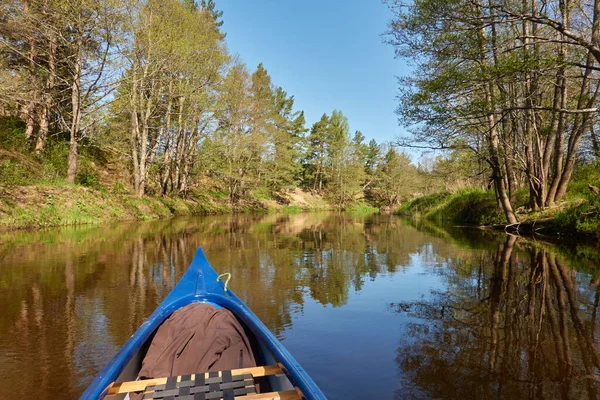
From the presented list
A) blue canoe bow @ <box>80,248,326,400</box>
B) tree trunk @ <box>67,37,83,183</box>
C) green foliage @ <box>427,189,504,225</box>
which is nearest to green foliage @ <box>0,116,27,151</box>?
tree trunk @ <box>67,37,83,183</box>

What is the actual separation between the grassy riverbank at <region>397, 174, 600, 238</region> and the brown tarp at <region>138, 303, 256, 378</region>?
1155 cm

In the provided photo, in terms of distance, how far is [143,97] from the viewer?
19.7m

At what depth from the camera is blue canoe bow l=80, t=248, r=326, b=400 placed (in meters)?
1.88

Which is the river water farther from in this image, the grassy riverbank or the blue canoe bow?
the grassy riverbank

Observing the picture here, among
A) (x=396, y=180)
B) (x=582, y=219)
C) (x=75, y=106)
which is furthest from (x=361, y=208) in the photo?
(x=75, y=106)

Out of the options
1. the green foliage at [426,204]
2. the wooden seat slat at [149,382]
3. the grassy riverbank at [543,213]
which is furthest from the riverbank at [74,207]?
the green foliage at [426,204]

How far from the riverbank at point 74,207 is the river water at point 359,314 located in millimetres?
3575

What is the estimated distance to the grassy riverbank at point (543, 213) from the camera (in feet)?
33.5

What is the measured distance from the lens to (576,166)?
15500 millimetres

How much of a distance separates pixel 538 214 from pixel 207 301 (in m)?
13.2

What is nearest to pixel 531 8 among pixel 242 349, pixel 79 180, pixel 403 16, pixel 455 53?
pixel 455 53

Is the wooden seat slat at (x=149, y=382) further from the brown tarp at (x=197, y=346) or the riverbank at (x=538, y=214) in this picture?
the riverbank at (x=538, y=214)

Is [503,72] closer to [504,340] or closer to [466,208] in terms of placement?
[504,340]

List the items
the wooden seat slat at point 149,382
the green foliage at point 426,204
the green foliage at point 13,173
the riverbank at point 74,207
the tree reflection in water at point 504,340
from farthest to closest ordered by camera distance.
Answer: the green foliage at point 426,204 < the green foliage at point 13,173 < the riverbank at point 74,207 < the tree reflection in water at point 504,340 < the wooden seat slat at point 149,382
